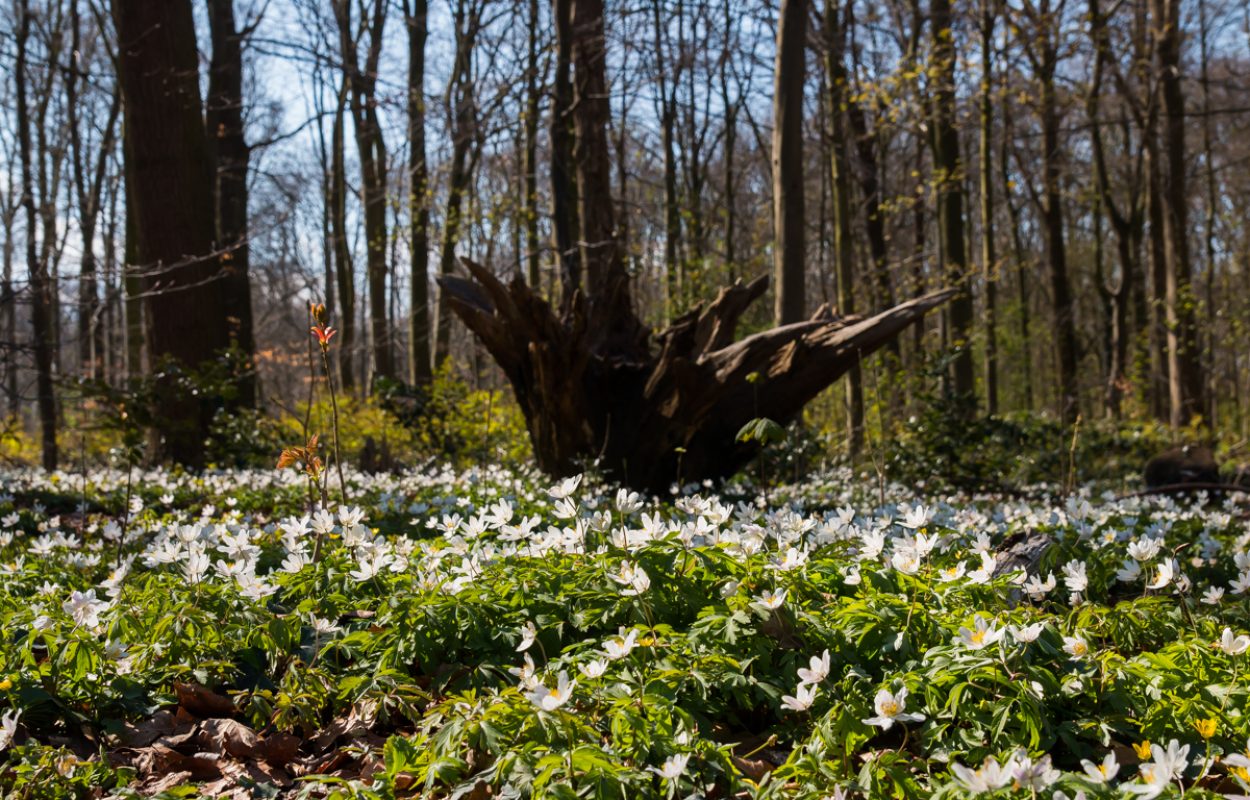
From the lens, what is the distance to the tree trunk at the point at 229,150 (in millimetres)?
12320

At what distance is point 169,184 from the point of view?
10031 mm

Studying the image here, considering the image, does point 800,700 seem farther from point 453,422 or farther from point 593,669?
point 453,422

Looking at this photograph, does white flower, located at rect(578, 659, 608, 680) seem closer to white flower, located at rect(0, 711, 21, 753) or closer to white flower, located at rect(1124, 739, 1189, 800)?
white flower, located at rect(1124, 739, 1189, 800)

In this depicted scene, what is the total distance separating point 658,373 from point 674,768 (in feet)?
18.2

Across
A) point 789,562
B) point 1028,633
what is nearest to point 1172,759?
point 1028,633

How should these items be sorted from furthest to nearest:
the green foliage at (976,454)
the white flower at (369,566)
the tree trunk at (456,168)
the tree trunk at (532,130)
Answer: the tree trunk at (456,168) → the tree trunk at (532,130) → the green foliage at (976,454) → the white flower at (369,566)

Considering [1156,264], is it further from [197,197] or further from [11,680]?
[11,680]

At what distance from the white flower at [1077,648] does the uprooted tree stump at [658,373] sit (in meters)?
4.55

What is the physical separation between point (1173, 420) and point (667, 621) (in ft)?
45.3

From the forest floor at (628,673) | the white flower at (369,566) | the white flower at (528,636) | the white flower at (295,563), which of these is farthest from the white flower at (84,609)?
the white flower at (528,636)

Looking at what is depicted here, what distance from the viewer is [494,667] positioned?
2.66 meters

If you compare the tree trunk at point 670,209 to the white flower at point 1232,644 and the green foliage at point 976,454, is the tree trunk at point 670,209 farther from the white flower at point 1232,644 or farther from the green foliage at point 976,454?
the white flower at point 1232,644

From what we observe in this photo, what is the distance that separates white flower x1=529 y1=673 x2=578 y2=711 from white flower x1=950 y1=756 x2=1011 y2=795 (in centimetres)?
82

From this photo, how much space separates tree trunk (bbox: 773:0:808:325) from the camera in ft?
29.7
